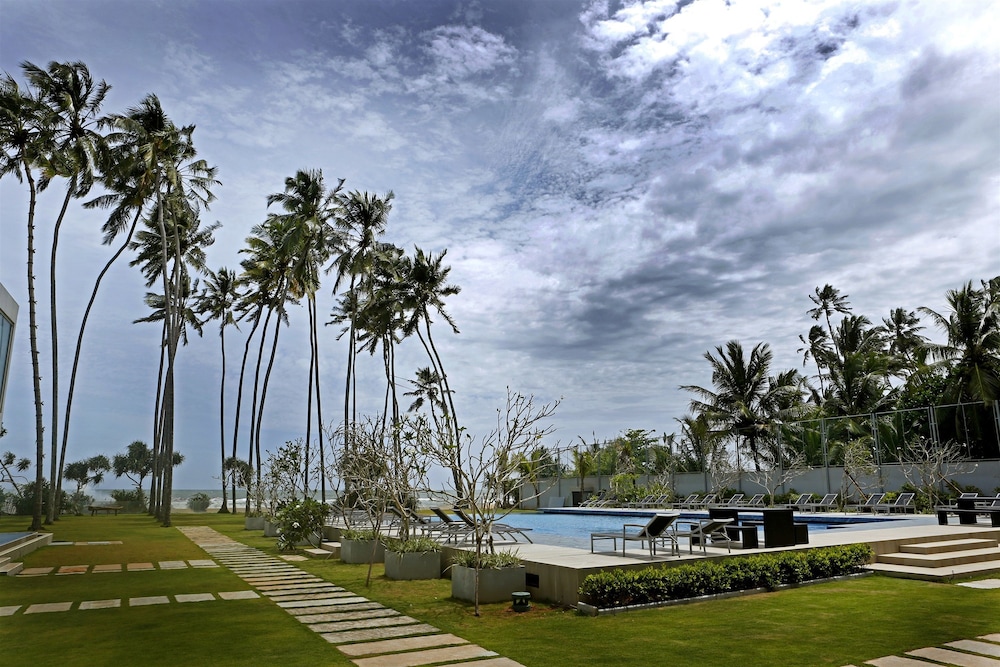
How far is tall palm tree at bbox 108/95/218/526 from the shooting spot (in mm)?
24734

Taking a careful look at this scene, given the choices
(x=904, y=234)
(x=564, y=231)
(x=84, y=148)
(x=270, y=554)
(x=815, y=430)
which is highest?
(x=84, y=148)

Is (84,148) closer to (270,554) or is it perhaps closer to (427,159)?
(427,159)

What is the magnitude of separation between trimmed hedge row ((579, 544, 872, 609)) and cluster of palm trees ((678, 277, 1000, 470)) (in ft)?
50.8

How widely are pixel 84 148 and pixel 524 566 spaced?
793 inches

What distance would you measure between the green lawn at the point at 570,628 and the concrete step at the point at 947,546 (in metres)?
1.56

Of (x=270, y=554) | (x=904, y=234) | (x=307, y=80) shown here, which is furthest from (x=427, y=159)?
(x=904, y=234)

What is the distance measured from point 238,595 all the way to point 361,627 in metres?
3.08

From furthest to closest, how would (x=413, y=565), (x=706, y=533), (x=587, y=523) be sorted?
(x=587, y=523) < (x=413, y=565) < (x=706, y=533)

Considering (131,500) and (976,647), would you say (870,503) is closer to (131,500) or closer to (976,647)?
(976,647)

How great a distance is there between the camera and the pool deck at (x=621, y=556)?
852 centimetres

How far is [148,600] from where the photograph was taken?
9.07m

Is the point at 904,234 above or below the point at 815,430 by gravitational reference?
above

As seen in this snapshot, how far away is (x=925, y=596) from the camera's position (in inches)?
333

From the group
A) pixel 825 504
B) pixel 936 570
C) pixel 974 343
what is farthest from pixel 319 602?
pixel 974 343
